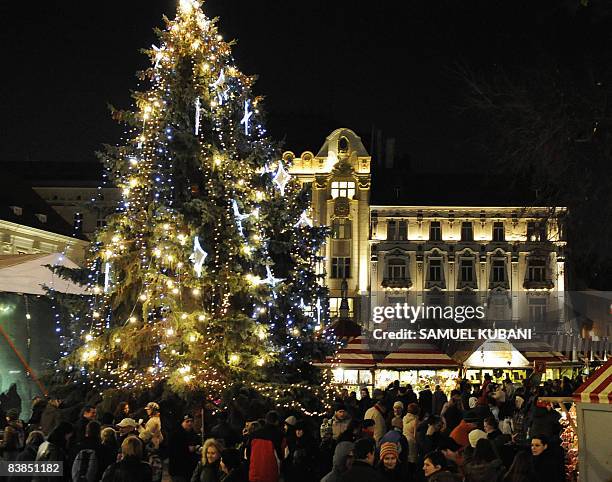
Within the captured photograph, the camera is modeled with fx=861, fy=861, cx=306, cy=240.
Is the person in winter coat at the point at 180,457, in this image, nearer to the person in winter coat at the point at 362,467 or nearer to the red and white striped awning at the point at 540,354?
the person in winter coat at the point at 362,467

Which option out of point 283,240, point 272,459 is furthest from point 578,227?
point 283,240

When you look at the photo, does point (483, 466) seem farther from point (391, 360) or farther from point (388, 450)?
point (391, 360)

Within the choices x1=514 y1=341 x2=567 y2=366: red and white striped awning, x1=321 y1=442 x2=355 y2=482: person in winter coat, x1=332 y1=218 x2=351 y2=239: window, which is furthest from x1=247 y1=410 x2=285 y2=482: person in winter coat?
x1=332 y1=218 x2=351 y2=239: window

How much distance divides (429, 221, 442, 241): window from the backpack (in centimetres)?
5234

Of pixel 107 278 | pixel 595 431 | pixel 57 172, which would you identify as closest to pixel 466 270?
pixel 57 172

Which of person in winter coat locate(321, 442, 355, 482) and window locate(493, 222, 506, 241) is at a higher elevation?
window locate(493, 222, 506, 241)

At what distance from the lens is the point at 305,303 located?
21188 mm

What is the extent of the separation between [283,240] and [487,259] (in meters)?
41.1

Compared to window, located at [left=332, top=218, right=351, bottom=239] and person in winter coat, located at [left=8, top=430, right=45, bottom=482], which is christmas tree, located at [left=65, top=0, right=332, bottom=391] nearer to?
person in winter coat, located at [left=8, top=430, right=45, bottom=482]

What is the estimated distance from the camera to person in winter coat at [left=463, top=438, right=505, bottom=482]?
7.79 metres

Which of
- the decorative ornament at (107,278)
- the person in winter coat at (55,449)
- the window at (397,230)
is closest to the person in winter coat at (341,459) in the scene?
the person in winter coat at (55,449)

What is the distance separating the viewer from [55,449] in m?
9.11

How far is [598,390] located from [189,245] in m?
10.1

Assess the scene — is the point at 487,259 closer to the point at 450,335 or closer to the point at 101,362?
the point at 450,335
